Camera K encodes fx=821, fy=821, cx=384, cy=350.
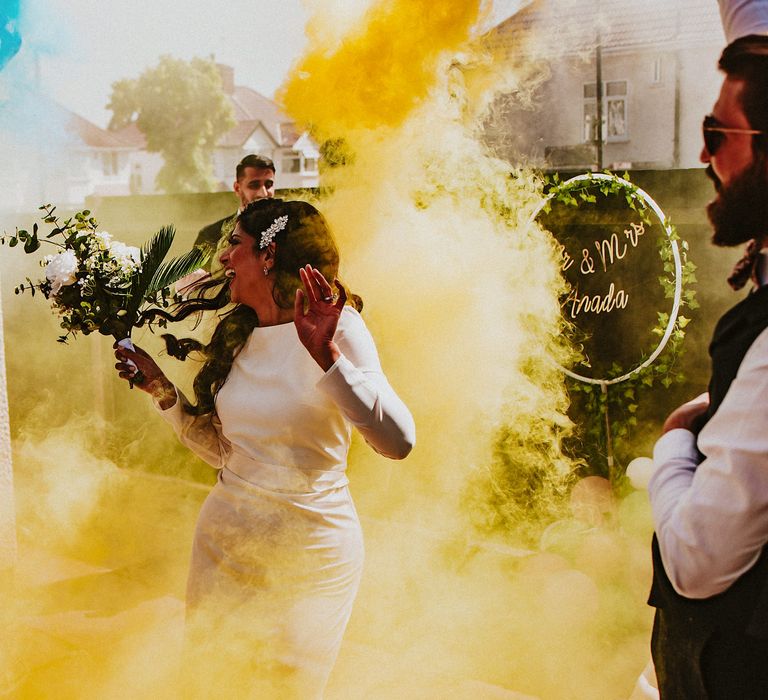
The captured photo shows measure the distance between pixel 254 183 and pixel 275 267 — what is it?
2.05 m

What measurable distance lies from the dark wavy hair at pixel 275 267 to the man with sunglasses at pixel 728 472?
1.36 meters

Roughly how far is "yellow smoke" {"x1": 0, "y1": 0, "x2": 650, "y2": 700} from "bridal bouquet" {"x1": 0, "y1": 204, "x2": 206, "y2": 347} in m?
1.58

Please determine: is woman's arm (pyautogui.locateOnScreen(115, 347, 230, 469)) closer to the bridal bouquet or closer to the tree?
the bridal bouquet

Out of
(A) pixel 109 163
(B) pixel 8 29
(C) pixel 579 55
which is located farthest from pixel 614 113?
(A) pixel 109 163

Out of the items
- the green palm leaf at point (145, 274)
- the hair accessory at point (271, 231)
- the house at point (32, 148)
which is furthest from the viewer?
the house at point (32, 148)

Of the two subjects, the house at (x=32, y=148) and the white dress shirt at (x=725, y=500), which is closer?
the white dress shirt at (x=725, y=500)

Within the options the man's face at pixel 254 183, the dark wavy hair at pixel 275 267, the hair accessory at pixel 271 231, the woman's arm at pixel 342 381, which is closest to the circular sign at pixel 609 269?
the man's face at pixel 254 183

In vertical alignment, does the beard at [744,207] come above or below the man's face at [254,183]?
below

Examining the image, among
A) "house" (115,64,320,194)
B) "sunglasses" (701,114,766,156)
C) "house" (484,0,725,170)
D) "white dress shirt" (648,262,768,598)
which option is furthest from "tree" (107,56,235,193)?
"white dress shirt" (648,262,768,598)

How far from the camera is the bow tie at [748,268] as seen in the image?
1536 mm

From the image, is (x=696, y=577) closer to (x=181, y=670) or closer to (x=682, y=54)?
(x=181, y=670)

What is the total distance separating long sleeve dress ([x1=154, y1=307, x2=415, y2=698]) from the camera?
2.50 meters

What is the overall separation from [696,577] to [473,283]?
120 inches

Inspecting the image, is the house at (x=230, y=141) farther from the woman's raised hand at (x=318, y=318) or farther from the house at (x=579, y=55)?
the woman's raised hand at (x=318, y=318)
